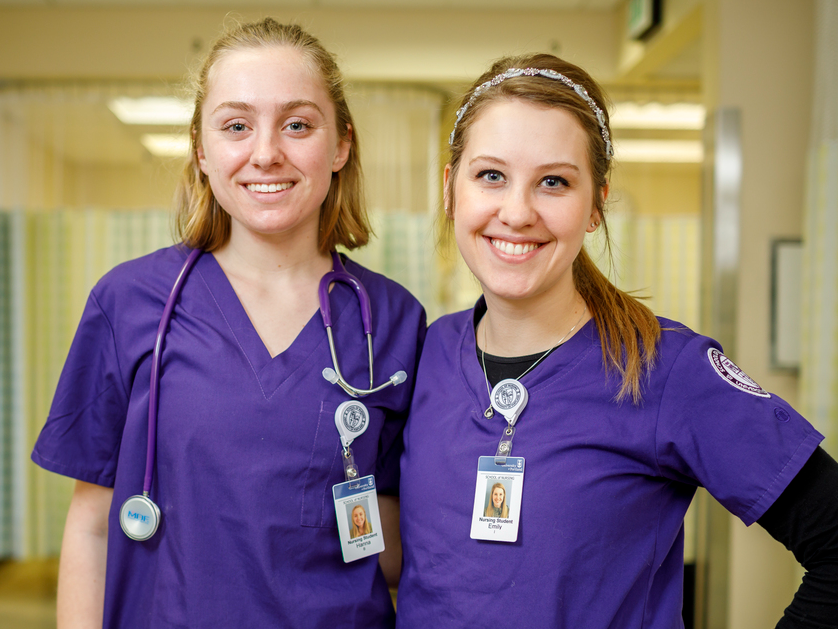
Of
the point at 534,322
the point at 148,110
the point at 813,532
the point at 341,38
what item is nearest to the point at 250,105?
the point at 534,322

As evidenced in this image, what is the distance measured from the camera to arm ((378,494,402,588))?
1265mm

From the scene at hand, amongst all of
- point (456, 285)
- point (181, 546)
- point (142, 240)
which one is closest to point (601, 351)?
point (181, 546)

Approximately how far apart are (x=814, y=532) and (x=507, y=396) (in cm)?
44

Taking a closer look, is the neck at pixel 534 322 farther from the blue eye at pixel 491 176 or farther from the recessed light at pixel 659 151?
the recessed light at pixel 659 151

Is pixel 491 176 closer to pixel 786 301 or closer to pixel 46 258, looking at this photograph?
pixel 786 301

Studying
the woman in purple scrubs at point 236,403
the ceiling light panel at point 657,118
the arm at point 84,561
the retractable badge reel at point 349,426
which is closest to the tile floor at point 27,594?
the arm at point 84,561

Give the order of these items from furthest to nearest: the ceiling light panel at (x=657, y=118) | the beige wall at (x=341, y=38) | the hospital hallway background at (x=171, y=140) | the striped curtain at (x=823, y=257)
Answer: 1. the ceiling light panel at (x=657, y=118)
2. the beige wall at (x=341, y=38)
3. the hospital hallway background at (x=171, y=140)
4. the striped curtain at (x=823, y=257)

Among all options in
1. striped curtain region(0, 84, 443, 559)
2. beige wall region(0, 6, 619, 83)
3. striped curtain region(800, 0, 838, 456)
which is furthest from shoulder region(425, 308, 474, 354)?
beige wall region(0, 6, 619, 83)

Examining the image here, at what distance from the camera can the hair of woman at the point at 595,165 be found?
101cm

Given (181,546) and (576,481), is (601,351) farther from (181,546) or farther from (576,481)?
(181,546)

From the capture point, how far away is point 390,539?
1.28 metres

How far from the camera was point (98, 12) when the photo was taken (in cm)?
380

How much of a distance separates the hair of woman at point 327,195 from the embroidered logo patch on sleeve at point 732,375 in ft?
2.32

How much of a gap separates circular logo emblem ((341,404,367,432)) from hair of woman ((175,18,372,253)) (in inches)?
13.3
